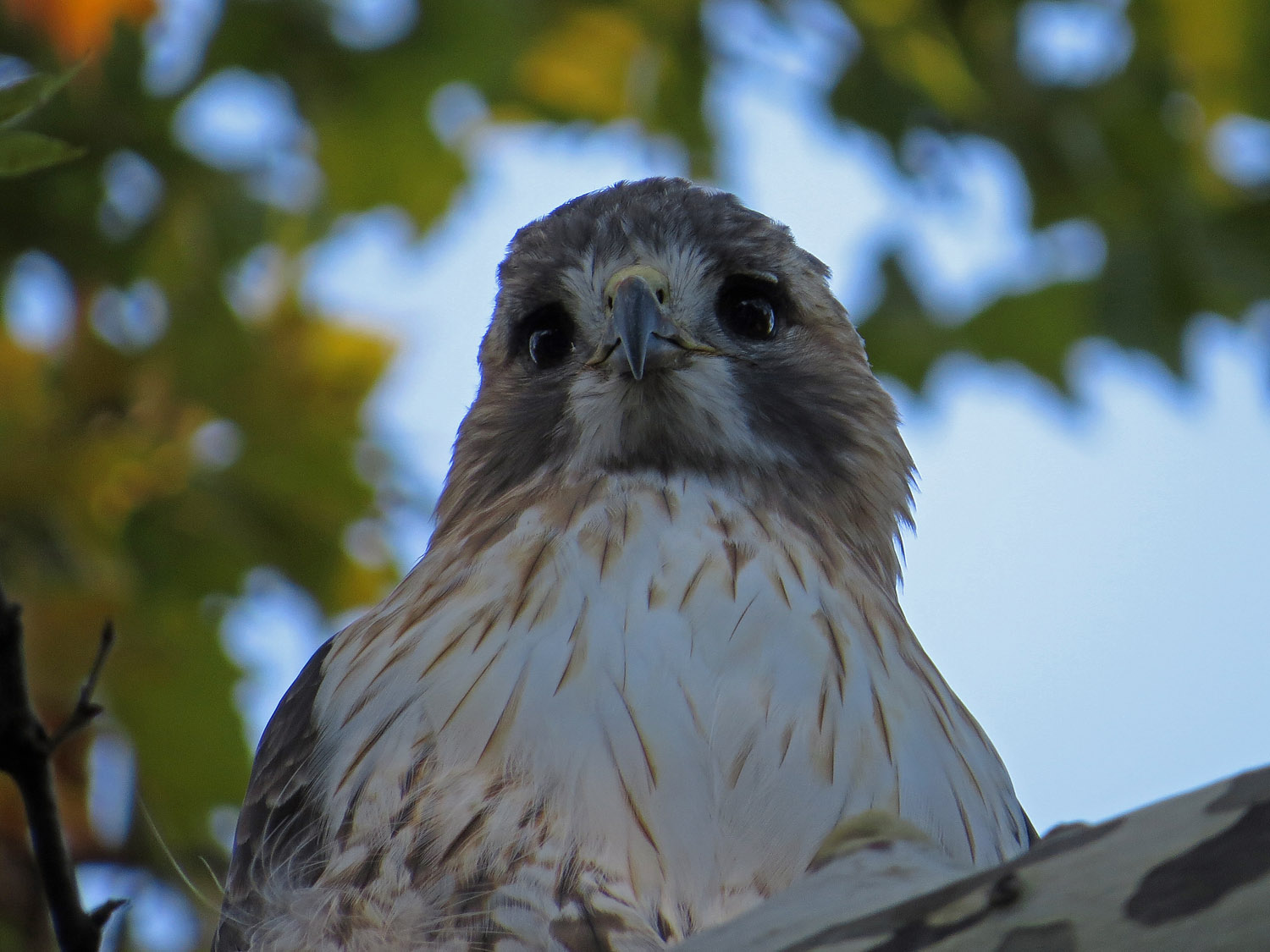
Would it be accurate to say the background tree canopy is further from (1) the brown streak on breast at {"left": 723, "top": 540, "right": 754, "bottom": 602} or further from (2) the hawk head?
(1) the brown streak on breast at {"left": 723, "top": 540, "right": 754, "bottom": 602}

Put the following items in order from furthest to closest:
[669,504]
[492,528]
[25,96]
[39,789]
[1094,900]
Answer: [492,528]
[669,504]
[39,789]
[25,96]
[1094,900]

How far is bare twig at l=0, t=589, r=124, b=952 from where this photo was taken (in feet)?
6.76

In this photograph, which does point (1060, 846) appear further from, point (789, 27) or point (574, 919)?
point (789, 27)

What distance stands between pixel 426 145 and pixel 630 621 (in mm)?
2937

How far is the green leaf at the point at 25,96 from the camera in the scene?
1860mm

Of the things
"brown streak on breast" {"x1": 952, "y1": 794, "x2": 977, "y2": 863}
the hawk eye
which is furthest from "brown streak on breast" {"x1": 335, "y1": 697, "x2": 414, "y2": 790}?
the hawk eye

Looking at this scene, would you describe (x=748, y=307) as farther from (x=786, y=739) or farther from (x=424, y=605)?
(x=786, y=739)

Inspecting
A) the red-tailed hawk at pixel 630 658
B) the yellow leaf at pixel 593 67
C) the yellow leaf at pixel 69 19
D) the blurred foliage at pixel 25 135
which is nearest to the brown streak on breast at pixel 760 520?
the red-tailed hawk at pixel 630 658

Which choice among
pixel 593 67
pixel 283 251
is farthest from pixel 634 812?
pixel 593 67

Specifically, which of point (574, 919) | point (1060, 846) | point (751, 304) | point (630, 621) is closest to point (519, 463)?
point (751, 304)

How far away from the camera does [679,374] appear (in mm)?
3367

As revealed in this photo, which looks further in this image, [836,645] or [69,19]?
[69,19]

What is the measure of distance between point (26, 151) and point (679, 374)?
169 cm

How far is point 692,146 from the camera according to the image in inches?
224
